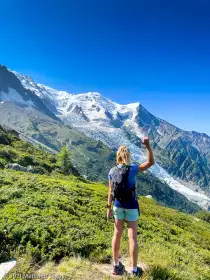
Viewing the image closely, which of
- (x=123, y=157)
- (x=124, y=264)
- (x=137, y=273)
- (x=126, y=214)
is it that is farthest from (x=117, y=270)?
(x=123, y=157)

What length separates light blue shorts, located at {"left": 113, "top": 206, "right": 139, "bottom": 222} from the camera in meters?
10.4

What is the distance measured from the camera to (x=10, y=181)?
2086 centimetres

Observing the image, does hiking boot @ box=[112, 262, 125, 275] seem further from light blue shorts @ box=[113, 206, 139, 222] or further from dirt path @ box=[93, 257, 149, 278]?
light blue shorts @ box=[113, 206, 139, 222]

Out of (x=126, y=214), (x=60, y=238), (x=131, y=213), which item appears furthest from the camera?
(x=60, y=238)

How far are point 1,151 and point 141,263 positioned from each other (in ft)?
134

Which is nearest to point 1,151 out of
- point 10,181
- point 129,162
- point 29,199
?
point 10,181

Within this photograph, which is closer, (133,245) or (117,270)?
(133,245)

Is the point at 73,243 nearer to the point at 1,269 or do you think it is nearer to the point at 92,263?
the point at 92,263

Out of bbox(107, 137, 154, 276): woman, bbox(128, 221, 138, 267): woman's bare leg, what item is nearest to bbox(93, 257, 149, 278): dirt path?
bbox(107, 137, 154, 276): woman

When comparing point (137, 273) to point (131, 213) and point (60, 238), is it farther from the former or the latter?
point (60, 238)

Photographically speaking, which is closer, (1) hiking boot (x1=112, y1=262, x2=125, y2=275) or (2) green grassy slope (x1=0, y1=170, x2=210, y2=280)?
(1) hiking boot (x1=112, y1=262, x2=125, y2=275)

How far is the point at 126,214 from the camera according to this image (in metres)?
10.5

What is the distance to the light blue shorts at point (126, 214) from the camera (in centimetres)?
1041

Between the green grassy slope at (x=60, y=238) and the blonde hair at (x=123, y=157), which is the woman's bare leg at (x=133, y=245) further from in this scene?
the blonde hair at (x=123, y=157)
